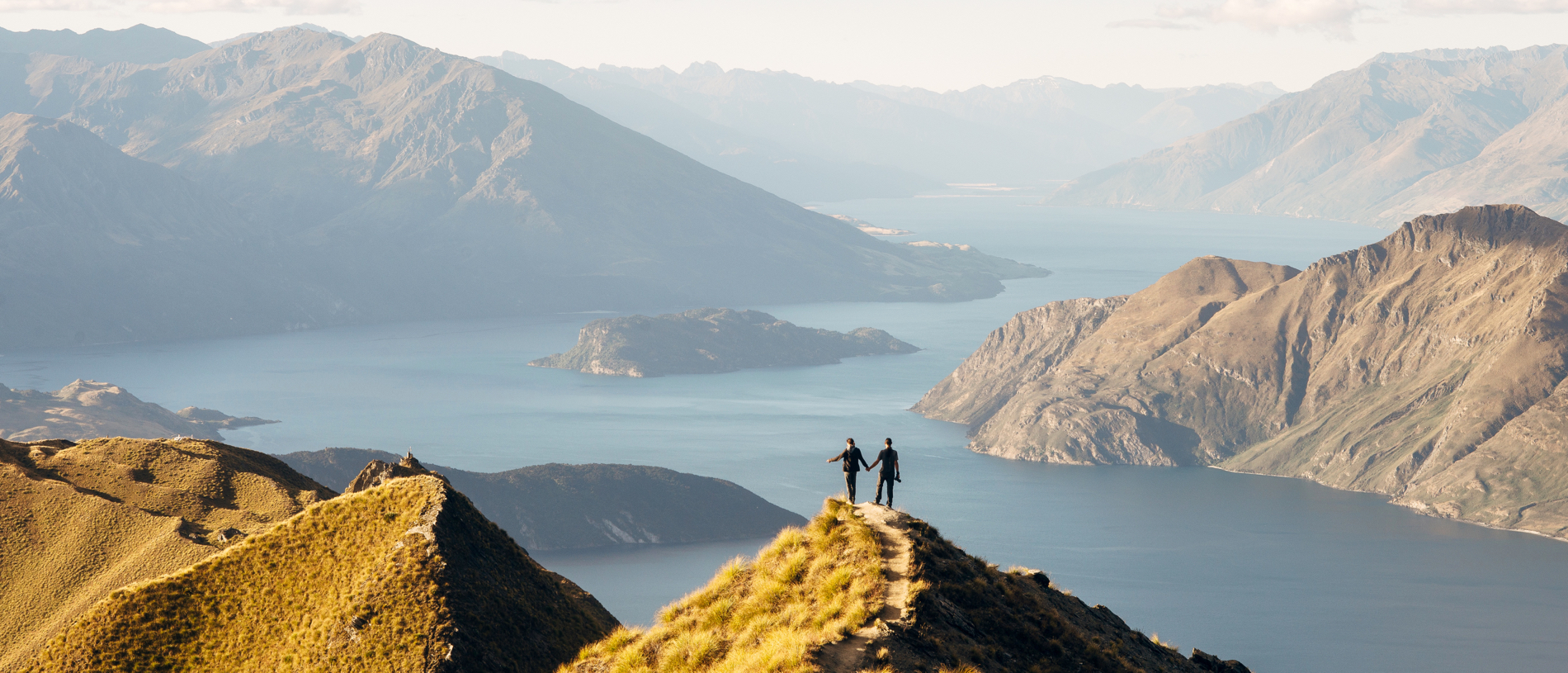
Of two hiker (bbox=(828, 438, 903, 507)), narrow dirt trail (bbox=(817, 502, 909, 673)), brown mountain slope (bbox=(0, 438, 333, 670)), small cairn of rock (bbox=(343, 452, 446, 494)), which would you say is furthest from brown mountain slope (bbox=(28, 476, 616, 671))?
small cairn of rock (bbox=(343, 452, 446, 494))

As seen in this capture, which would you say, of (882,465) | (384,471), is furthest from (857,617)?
(384,471)

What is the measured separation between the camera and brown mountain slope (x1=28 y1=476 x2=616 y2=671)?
44469mm

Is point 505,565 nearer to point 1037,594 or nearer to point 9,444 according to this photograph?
point 1037,594

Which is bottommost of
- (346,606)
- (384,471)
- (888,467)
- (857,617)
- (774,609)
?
(346,606)

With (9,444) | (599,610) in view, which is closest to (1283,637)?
(599,610)

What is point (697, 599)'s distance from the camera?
120 feet

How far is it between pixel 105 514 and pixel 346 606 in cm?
2512

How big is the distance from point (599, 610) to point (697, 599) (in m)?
27.2

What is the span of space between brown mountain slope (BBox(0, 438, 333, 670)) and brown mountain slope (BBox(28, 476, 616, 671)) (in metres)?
9.25

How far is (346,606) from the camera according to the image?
44906 mm

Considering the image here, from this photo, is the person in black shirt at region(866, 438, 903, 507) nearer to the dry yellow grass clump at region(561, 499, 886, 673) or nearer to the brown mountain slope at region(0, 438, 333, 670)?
the dry yellow grass clump at region(561, 499, 886, 673)

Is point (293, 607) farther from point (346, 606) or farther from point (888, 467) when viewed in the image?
point (888, 467)

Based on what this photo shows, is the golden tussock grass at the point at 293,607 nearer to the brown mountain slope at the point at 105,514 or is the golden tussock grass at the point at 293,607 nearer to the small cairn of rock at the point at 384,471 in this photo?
the brown mountain slope at the point at 105,514

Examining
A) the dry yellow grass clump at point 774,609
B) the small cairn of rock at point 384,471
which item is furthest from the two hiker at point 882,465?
the small cairn of rock at point 384,471
